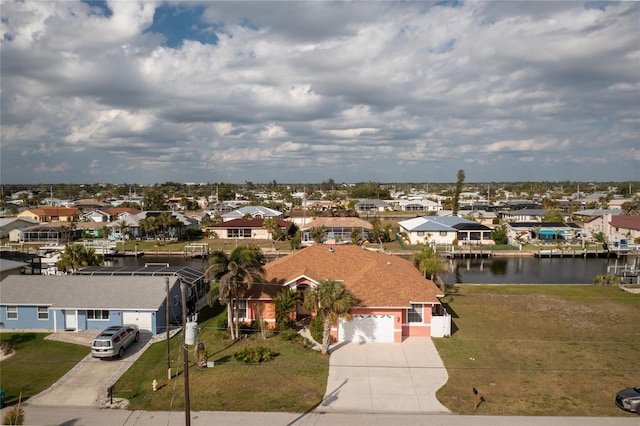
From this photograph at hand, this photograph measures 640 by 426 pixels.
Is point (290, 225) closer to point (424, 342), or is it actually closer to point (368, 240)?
point (368, 240)

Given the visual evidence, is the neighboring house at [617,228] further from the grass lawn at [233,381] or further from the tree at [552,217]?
the grass lawn at [233,381]

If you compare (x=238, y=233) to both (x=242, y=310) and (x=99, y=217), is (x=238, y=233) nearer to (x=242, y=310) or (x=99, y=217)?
(x=99, y=217)

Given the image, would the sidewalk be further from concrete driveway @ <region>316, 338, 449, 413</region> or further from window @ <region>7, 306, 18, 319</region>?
window @ <region>7, 306, 18, 319</region>

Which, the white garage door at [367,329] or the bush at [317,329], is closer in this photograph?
the bush at [317,329]

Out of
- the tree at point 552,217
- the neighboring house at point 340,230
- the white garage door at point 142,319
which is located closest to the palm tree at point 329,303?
the white garage door at point 142,319

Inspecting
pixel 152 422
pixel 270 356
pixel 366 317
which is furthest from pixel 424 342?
pixel 152 422

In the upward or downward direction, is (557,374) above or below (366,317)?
below
